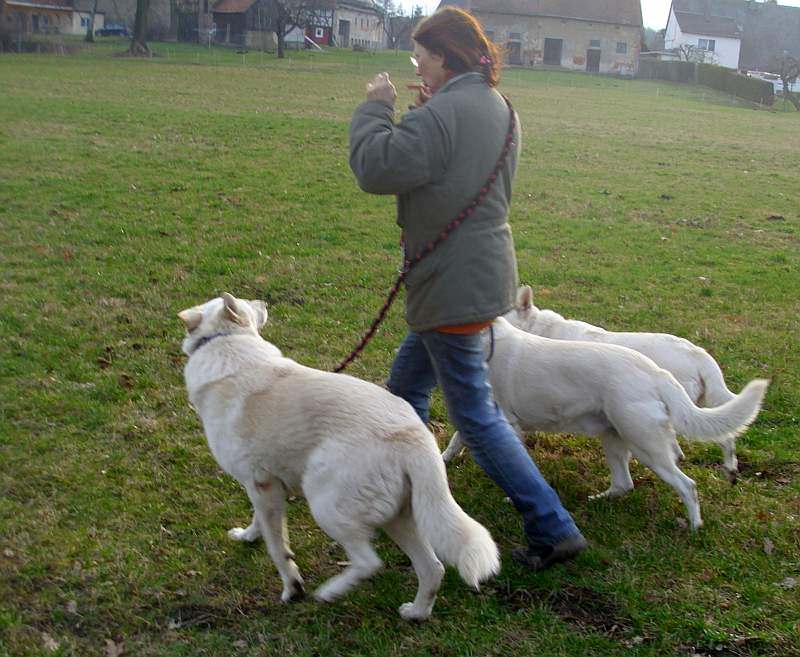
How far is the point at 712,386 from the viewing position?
496 centimetres

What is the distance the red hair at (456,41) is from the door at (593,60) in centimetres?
6799

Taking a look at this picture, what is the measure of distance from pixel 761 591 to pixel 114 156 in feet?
42.0

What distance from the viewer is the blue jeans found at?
3713 millimetres

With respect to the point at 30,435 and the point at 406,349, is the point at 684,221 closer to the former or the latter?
the point at 406,349

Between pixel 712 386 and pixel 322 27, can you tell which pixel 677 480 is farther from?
→ pixel 322 27

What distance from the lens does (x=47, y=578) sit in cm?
382

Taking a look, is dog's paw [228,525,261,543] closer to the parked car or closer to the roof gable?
the parked car

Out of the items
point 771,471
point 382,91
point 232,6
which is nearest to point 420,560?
point 382,91

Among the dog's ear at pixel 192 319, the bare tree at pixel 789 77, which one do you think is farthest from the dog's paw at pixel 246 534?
the bare tree at pixel 789 77

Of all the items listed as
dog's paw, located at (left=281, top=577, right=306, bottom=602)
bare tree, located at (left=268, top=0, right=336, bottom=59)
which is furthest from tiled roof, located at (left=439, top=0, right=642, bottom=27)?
dog's paw, located at (left=281, top=577, right=306, bottom=602)

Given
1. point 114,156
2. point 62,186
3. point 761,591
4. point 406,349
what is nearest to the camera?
point 761,591

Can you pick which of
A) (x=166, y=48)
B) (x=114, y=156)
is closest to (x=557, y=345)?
(x=114, y=156)

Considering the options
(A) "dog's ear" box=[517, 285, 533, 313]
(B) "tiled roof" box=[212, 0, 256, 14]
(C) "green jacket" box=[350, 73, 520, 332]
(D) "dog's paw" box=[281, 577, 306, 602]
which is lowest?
(D) "dog's paw" box=[281, 577, 306, 602]

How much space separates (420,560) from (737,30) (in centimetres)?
8394
